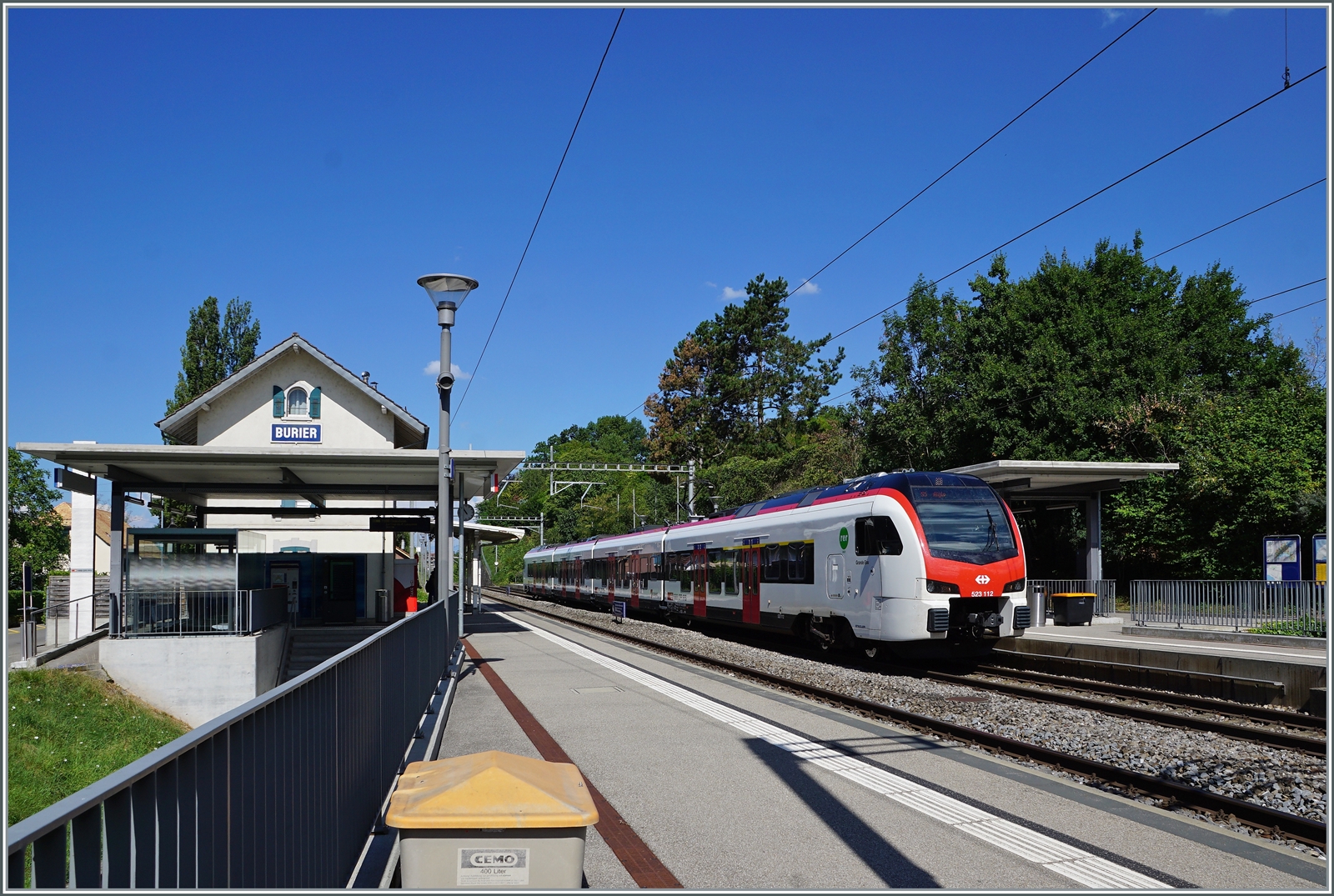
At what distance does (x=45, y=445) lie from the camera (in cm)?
2017

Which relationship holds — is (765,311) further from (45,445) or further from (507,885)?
(507,885)

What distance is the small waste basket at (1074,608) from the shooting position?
24.0 m

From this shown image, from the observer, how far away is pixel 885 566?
16.3m

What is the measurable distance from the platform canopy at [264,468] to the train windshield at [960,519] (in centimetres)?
907

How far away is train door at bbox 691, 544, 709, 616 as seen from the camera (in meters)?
25.8

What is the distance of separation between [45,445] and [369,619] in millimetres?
10933

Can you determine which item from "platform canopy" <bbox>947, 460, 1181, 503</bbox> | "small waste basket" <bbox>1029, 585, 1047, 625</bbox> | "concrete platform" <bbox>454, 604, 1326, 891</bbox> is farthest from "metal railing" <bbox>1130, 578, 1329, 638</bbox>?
"concrete platform" <bbox>454, 604, 1326, 891</bbox>

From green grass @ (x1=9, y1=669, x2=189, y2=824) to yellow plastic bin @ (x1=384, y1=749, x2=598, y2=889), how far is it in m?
15.7

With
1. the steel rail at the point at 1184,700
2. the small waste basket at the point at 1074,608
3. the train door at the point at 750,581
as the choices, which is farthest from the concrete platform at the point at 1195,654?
the train door at the point at 750,581

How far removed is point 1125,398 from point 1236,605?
1926 cm

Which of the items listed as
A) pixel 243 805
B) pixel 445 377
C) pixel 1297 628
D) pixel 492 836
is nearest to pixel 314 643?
pixel 445 377

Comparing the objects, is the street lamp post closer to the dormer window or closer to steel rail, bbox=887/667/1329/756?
steel rail, bbox=887/667/1329/756

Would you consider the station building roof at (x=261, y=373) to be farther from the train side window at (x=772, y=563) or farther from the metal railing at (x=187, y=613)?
the train side window at (x=772, y=563)

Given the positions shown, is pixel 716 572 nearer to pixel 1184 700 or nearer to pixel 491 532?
pixel 1184 700
